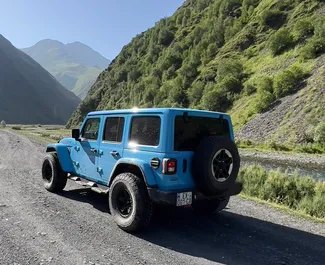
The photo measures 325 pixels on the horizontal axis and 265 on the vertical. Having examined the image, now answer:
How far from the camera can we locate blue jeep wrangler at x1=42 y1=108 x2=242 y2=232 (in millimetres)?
5184

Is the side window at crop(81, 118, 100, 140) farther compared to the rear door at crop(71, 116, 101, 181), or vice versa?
the side window at crop(81, 118, 100, 140)

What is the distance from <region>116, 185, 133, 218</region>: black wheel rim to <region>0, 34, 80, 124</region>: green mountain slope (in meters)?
154

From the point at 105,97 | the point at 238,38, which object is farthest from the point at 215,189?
the point at 105,97

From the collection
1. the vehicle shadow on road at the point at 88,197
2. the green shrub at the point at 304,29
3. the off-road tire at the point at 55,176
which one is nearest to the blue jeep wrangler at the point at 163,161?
the vehicle shadow on road at the point at 88,197

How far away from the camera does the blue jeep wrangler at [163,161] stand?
17.0 ft

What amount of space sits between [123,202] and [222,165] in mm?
1977

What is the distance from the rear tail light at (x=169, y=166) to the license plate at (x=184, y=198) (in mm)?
400

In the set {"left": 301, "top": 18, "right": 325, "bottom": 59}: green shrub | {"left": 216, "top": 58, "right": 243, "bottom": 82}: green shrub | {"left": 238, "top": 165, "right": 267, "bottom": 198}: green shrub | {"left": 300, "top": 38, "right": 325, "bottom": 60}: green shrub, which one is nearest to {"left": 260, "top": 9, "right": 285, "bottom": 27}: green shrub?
{"left": 216, "top": 58, "right": 243, "bottom": 82}: green shrub

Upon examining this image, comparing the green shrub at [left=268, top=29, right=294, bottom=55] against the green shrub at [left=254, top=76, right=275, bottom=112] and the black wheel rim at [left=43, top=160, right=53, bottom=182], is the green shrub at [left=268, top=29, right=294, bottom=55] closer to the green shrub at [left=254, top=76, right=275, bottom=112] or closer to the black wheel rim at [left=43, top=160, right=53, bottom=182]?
the green shrub at [left=254, top=76, right=275, bottom=112]

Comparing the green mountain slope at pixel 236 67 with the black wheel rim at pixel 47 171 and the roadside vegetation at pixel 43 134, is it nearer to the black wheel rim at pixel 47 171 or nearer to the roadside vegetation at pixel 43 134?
the roadside vegetation at pixel 43 134

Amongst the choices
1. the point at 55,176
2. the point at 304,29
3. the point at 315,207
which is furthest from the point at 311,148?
the point at 304,29

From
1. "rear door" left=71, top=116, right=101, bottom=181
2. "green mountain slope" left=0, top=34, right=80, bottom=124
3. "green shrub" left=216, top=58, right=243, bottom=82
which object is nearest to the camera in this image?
"rear door" left=71, top=116, right=101, bottom=181

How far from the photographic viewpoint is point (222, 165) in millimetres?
5520

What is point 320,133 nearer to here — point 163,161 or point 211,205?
point 211,205
